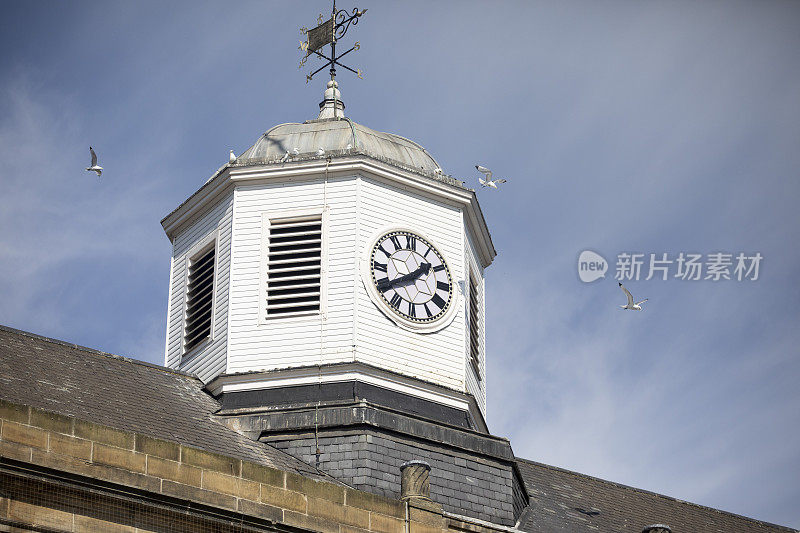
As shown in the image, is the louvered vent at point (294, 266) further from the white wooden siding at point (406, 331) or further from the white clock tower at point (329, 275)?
the white wooden siding at point (406, 331)

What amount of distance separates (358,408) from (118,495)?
917 centimetres

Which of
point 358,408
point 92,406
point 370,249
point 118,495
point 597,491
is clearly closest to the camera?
point 118,495

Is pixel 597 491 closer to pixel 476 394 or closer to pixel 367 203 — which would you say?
pixel 476 394

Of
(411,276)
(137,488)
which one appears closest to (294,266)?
(411,276)

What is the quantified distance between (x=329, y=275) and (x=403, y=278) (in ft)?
5.95

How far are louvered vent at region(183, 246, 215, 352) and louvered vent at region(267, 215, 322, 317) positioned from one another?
180cm

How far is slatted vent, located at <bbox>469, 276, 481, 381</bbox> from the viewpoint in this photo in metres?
41.0

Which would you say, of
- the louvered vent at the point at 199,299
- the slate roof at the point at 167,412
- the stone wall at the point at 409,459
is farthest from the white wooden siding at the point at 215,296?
the stone wall at the point at 409,459

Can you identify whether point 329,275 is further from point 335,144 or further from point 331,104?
point 331,104

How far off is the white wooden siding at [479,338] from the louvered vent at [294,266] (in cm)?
390

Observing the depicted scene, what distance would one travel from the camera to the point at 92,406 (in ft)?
112

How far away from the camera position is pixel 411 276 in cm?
3969

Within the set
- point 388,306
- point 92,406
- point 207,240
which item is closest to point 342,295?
point 388,306

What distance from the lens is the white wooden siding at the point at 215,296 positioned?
38969 millimetres
